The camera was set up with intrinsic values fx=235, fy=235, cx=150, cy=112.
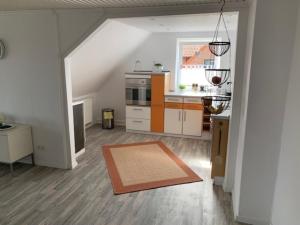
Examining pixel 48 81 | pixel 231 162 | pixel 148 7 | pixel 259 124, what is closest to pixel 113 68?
pixel 48 81

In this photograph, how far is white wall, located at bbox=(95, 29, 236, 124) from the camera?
5668 mm

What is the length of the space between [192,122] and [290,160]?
3282mm

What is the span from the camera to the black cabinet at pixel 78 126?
409cm

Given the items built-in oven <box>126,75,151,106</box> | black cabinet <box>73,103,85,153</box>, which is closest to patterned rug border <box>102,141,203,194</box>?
black cabinet <box>73,103,85,153</box>

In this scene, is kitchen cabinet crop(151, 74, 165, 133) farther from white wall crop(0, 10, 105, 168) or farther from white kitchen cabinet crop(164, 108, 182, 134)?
white wall crop(0, 10, 105, 168)


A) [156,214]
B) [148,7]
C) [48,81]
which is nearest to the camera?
[156,214]

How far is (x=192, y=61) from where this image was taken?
Result: 5.76m

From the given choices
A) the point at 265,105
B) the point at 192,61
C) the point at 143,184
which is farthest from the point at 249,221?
the point at 192,61

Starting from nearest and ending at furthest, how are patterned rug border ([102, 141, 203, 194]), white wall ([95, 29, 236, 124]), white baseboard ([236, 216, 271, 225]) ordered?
white baseboard ([236, 216, 271, 225]), patterned rug border ([102, 141, 203, 194]), white wall ([95, 29, 236, 124])

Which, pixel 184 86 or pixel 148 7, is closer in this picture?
pixel 148 7

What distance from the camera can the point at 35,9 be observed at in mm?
3281

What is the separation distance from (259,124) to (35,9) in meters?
3.24

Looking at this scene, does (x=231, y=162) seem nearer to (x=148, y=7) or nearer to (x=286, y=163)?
(x=286, y=163)

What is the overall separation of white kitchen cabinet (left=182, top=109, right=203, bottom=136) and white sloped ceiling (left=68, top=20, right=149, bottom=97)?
1.96m
